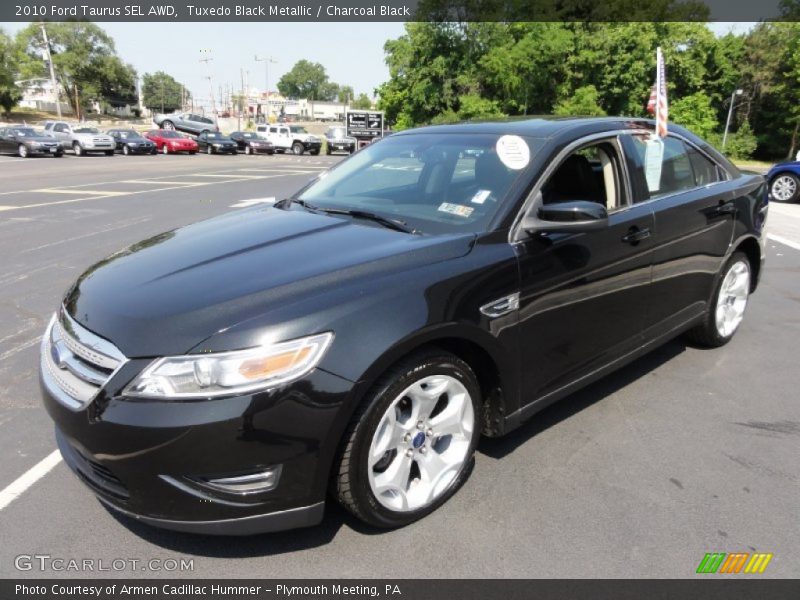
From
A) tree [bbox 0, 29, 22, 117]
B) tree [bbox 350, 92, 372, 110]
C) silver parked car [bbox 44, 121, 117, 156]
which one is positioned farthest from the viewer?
tree [bbox 350, 92, 372, 110]

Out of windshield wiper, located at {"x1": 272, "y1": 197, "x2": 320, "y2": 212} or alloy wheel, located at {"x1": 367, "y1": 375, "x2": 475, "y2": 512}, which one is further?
windshield wiper, located at {"x1": 272, "y1": 197, "x2": 320, "y2": 212}

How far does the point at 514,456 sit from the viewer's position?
3.14m

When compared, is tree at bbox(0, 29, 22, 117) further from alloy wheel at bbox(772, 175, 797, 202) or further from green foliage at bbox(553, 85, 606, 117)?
alloy wheel at bbox(772, 175, 797, 202)

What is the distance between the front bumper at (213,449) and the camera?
2.02m

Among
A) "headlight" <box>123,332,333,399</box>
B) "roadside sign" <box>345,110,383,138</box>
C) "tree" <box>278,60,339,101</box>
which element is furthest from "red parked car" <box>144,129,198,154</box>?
"tree" <box>278,60,339,101</box>

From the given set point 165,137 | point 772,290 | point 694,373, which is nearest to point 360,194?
point 694,373

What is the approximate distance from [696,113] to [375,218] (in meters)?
48.2

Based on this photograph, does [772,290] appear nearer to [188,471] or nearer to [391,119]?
[188,471]

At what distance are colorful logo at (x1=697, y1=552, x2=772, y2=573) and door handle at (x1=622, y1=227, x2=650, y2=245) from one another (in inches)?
63.3

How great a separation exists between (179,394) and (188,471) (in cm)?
27

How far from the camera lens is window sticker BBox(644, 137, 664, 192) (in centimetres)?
366

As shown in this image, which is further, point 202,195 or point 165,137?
point 165,137

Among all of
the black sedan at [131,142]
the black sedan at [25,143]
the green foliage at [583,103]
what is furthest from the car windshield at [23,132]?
the green foliage at [583,103]

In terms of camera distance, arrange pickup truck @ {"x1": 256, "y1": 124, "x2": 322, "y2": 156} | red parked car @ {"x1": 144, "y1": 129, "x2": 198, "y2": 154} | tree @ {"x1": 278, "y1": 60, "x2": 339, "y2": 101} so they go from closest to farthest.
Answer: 1. red parked car @ {"x1": 144, "y1": 129, "x2": 198, "y2": 154}
2. pickup truck @ {"x1": 256, "y1": 124, "x2": 322, "y2": 156}
3. tree @ {"x1": 278, "y1": 60, "x2": 339, "y2": 101}
